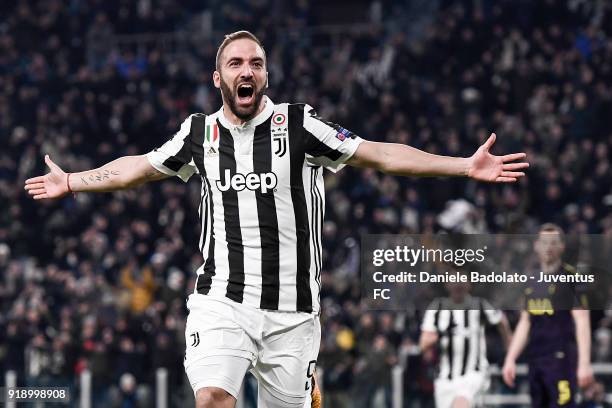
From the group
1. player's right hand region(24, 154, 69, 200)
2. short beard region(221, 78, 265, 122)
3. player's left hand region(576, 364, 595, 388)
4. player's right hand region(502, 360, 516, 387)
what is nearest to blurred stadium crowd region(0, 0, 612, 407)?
player's right hand region(502, 360, 516, 387)

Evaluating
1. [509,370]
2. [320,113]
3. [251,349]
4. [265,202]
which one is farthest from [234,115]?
[320,113]

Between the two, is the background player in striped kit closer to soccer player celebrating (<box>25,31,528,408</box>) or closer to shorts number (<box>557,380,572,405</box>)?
shorts number (<box>557,380,572,405</box>)

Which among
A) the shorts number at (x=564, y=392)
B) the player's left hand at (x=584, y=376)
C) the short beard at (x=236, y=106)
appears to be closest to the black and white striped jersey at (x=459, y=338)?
the shorts number at (x=564, y=392)

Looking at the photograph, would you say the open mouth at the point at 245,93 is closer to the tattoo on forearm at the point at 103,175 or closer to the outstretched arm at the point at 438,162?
the outstretched arm at the point at 438,162

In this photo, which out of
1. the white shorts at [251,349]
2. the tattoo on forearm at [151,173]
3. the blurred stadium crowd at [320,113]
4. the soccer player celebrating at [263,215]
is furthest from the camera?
the blurred stadium crowd at [320,113]

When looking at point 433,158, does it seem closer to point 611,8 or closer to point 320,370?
point 320,370

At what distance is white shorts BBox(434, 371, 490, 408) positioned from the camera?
10.1 meters

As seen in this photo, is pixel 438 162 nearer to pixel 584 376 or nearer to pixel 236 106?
pixel 236 106

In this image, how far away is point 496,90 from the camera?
19.0 metres

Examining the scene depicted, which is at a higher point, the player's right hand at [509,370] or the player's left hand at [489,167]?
the player's left hand at [489,167]

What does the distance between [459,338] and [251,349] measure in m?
4.70

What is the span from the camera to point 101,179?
601 cm

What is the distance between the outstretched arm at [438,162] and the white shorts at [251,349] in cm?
79

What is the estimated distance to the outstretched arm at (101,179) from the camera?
5.96 meters
